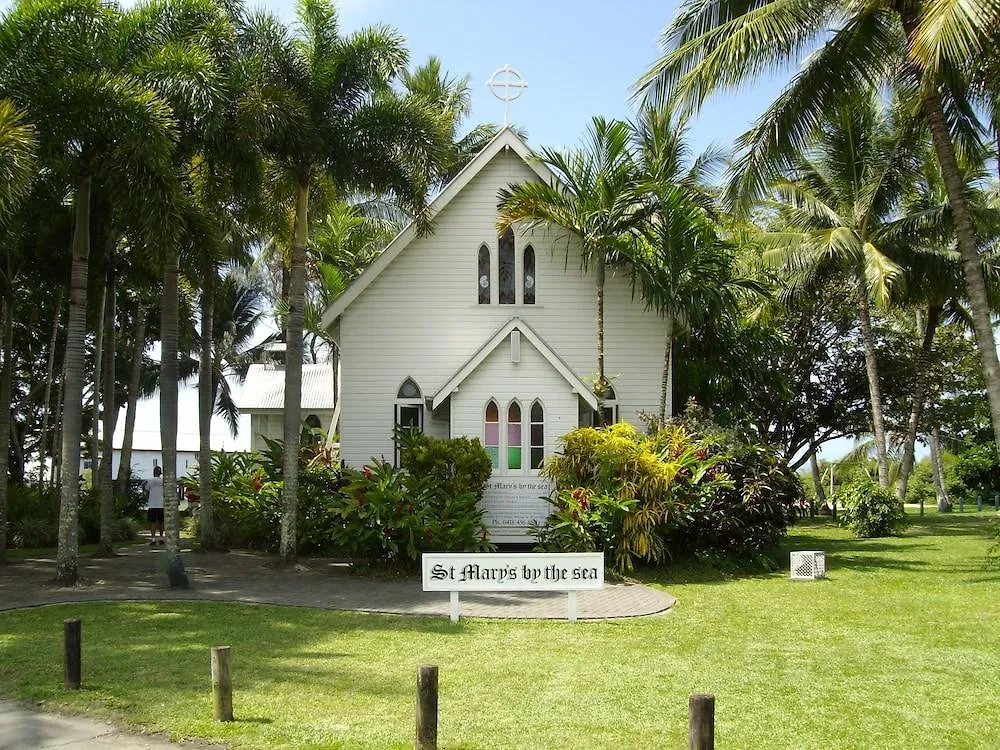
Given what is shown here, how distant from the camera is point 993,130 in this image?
65.9ft

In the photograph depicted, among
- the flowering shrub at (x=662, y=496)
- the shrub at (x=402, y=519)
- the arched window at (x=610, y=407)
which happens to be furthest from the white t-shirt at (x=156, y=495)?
the arched window at (x=610, y=407)

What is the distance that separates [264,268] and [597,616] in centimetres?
4752

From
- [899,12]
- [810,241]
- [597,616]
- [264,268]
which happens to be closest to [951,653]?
[597,616]

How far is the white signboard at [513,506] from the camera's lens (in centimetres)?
2133

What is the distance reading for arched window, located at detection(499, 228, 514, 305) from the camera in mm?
23547

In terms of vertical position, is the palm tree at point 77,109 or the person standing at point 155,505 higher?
the palm tree at point 77,109

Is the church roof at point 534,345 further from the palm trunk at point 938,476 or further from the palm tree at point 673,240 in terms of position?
the palm trunk at point 938,476

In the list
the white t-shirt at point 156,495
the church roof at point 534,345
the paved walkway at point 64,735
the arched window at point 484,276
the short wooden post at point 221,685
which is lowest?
the paved walkway at point 64,735

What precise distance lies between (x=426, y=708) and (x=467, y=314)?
16.3 metres

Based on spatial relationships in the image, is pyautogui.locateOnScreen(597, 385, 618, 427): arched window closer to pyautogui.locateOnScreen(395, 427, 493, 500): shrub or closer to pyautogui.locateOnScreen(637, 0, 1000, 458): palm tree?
pyautogui.locateOnScreen(395, 427, 493, 500): shrub

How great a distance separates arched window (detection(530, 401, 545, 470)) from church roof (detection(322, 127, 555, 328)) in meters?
5.03

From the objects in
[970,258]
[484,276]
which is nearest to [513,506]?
[484,276]

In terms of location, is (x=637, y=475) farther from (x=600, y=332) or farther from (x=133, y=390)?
(x=133, y=390)

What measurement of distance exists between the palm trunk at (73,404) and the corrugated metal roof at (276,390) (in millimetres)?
21849
